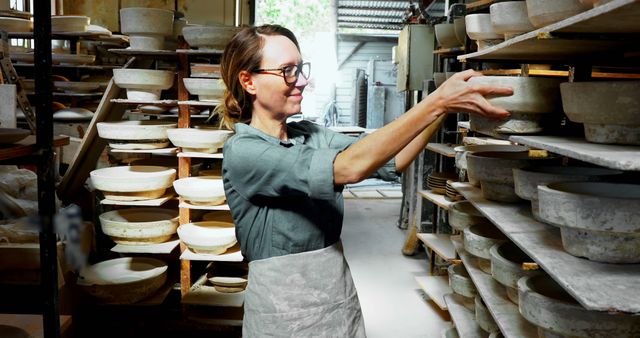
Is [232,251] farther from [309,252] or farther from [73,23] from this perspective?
[73,23]

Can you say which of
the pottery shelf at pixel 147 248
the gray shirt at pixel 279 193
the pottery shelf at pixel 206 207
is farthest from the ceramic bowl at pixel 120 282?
the gray shirt at pixel 279 193

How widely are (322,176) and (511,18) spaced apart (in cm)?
93

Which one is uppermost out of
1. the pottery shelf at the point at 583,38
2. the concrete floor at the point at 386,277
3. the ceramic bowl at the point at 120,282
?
the pottery shelf at the point at 583,38

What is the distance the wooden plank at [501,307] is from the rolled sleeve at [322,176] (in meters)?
0.77

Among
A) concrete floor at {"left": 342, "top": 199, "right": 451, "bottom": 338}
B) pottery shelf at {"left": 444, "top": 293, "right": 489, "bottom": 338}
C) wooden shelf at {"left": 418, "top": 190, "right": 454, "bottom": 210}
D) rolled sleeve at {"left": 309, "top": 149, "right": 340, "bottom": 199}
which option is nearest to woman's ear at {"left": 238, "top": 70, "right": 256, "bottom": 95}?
rolled sleeve at {"left": 309, "top": 149, "right": 340, "bottom": 199}

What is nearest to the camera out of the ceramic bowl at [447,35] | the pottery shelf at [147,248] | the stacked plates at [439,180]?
the pottery shelf at [147,248]

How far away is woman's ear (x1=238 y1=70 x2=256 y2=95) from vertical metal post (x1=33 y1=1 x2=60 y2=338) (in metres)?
0.65

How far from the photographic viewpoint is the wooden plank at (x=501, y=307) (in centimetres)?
173

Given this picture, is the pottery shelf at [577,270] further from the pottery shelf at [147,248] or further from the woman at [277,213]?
the pottery shelf at [147,248]

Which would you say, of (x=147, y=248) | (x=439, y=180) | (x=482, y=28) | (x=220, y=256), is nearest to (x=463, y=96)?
(x=482, y=28)

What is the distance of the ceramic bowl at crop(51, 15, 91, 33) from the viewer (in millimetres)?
5309

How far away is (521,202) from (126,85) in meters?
2.67

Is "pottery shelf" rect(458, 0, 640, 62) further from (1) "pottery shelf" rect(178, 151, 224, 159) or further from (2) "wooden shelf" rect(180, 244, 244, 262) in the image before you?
(2) "wooden shelf" rect(180, 244, 244, 262)

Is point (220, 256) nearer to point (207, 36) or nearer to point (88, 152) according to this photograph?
point (207, 36)
